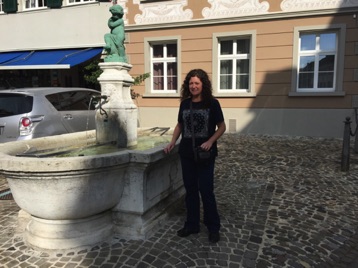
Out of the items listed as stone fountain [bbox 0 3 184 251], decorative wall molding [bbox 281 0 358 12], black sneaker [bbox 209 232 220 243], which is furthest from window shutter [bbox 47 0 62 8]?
black sneaker [bbox 209 232 220 243]

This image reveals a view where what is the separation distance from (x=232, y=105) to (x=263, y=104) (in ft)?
3.37

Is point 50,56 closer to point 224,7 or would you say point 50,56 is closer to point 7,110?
point 224,7

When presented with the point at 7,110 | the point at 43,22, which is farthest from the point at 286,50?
the point at 43,22

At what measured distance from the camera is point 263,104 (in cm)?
1105

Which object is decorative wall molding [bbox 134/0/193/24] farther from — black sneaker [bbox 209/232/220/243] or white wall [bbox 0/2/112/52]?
black sneaker [bbox 209/232/220/243]

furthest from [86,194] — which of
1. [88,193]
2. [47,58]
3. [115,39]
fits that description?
[47,58]

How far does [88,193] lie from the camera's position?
3223 mm

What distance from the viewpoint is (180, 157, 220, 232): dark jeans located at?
3.37 m

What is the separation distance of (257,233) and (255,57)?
325 inches

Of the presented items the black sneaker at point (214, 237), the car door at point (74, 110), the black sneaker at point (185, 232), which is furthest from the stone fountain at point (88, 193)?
the car door at point (74, 110)

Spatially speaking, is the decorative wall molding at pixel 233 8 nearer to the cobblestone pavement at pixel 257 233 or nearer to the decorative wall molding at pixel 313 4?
the decorative wall molding at pixel 313 4

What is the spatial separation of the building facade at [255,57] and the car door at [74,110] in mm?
5209

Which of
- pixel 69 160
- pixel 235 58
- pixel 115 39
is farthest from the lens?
pixel 235 58

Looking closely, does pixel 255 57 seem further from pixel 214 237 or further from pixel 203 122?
pixel 214 237
